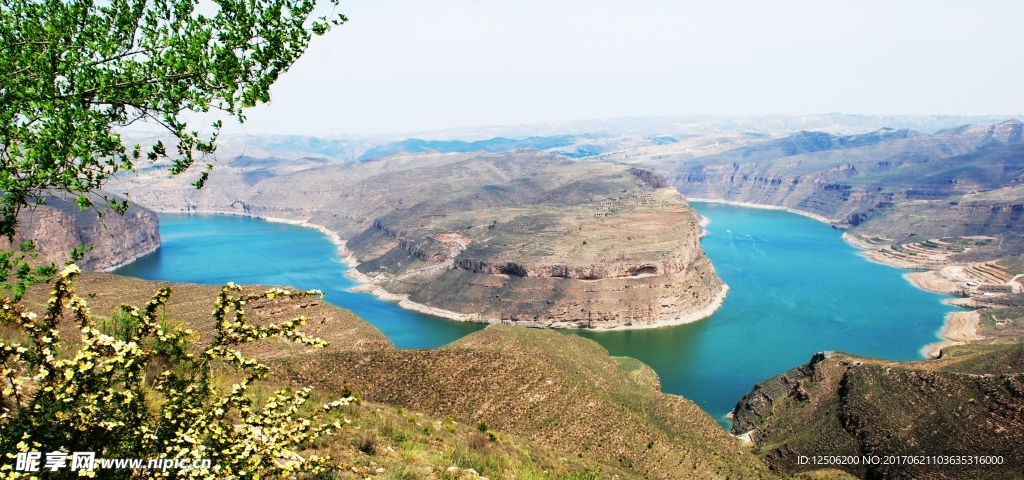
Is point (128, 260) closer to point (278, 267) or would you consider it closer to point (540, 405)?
point (278, 267)

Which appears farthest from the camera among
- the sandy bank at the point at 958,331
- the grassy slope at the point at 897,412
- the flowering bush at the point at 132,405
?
the sandy bank at the point at 958,331

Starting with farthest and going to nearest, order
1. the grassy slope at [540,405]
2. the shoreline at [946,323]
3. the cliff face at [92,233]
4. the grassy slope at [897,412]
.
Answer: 1. the cliff face at [92,233]
2. the shoreline at [946,323]
3. the grassy slope at [897,412]
4. the grassy slope at [540,405]

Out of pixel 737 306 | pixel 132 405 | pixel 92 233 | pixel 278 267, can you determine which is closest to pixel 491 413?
pixel 132 405

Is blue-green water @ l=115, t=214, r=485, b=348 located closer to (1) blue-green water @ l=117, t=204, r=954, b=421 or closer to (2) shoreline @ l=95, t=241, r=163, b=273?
(1) blue-green water @ l=117, t=204, r=954, b=421

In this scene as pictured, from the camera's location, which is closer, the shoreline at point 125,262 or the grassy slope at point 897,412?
the grassy slope at point 897,412

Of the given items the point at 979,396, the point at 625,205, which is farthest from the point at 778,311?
the point at 979,396

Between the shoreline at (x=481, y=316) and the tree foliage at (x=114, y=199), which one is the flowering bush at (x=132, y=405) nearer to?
the tree foliage at (x=114, y=199)

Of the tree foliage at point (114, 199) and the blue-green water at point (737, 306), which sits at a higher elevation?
the tree foliage at point (114, 199)

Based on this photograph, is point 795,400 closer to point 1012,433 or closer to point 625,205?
point 1012,433

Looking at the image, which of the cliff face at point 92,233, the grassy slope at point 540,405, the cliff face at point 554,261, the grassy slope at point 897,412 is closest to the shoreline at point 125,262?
the cliff face at point 92,233
